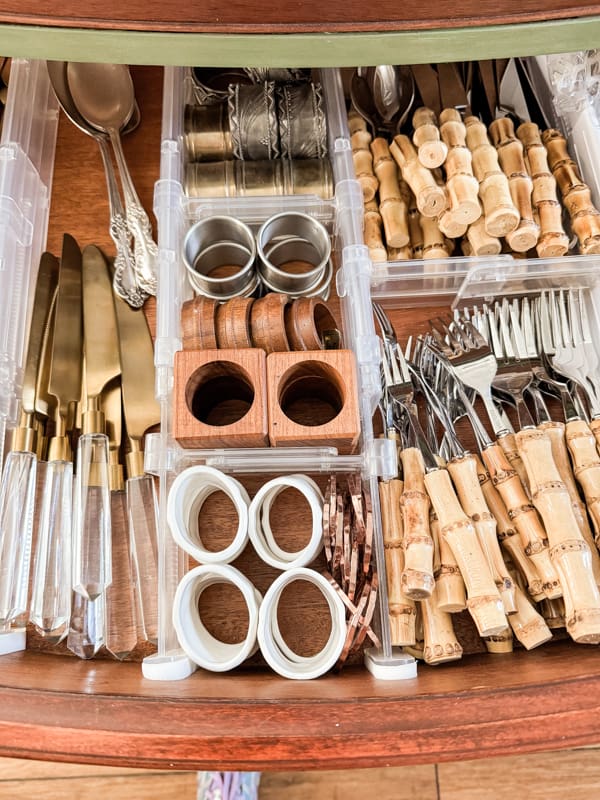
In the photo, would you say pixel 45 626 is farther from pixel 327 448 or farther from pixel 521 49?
pixel 521 49

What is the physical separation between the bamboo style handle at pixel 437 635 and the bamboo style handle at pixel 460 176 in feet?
1.28

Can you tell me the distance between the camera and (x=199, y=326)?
2.04 ft

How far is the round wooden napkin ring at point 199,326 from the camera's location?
2.03 feet

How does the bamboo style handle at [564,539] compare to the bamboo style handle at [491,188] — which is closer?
the bamboo style handle at [564,539]

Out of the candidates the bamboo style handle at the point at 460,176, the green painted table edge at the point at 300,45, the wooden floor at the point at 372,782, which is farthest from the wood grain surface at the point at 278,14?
the wooden floor at the point at 372,782

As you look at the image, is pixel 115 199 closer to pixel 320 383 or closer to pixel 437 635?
pixel 320 383

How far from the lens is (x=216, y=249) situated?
0.71m

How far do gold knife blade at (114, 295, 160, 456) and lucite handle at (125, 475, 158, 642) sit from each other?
2.0 inches

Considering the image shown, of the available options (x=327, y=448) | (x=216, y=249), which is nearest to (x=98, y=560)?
(x=327, y=448)

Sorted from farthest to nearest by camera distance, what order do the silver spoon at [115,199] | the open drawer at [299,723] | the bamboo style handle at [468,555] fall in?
the silver spoon at [115,199]
the bamboo style handle at [468,555]
the open drawer at [299,723]

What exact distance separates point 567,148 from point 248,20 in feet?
1.55

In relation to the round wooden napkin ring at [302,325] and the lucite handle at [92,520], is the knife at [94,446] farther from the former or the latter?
the round wooden napkin ring at [302,325]

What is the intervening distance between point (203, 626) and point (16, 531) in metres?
0.20

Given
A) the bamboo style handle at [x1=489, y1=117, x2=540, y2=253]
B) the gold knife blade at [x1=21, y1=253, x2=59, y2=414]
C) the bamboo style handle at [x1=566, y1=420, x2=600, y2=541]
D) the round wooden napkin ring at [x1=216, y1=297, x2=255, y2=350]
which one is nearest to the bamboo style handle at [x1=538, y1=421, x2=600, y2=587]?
the bamboo style handle at [x1=566, y1=420, x2=600, y2=541]
